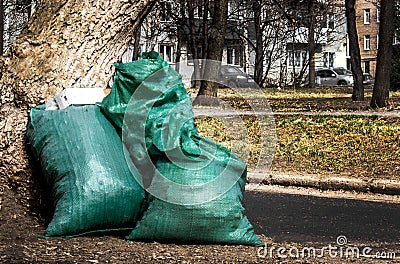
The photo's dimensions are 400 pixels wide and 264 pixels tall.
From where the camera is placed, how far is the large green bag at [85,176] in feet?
16.2

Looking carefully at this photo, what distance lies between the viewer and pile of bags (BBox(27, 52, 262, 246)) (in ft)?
16.2

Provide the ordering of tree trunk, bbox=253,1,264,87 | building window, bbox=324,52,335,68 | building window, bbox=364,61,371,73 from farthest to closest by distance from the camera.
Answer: building window, bbox=364,61,371,73 < building window, bbox=324,52,335,68 < tree trunk, bbox=253,1,264,87

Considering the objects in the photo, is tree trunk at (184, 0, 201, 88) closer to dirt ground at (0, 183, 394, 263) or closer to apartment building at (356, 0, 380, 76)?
apartment building at (356, 0, 380, 76)

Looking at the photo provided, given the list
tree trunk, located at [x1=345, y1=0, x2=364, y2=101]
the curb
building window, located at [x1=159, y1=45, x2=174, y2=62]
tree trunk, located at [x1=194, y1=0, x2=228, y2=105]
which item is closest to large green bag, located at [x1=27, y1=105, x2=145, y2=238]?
the curb

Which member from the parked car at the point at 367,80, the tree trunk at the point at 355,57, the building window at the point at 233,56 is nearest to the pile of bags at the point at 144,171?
the tree trunk at the point at 355,57

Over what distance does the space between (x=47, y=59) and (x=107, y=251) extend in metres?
1.59

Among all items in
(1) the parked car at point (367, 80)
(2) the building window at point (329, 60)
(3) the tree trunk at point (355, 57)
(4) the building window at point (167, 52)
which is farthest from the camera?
(2) the building window at point (329, 60)

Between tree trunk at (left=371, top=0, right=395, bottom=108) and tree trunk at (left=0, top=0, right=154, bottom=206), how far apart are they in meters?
14.4

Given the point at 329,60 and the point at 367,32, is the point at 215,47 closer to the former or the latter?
the point at 329,60

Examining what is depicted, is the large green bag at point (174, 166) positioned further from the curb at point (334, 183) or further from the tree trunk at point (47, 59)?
the curb at point (334, 183)

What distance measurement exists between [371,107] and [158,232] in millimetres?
15561

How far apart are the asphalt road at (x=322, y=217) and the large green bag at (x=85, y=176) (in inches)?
49.2

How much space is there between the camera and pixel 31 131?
5473mm

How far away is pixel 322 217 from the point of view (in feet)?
22.9
